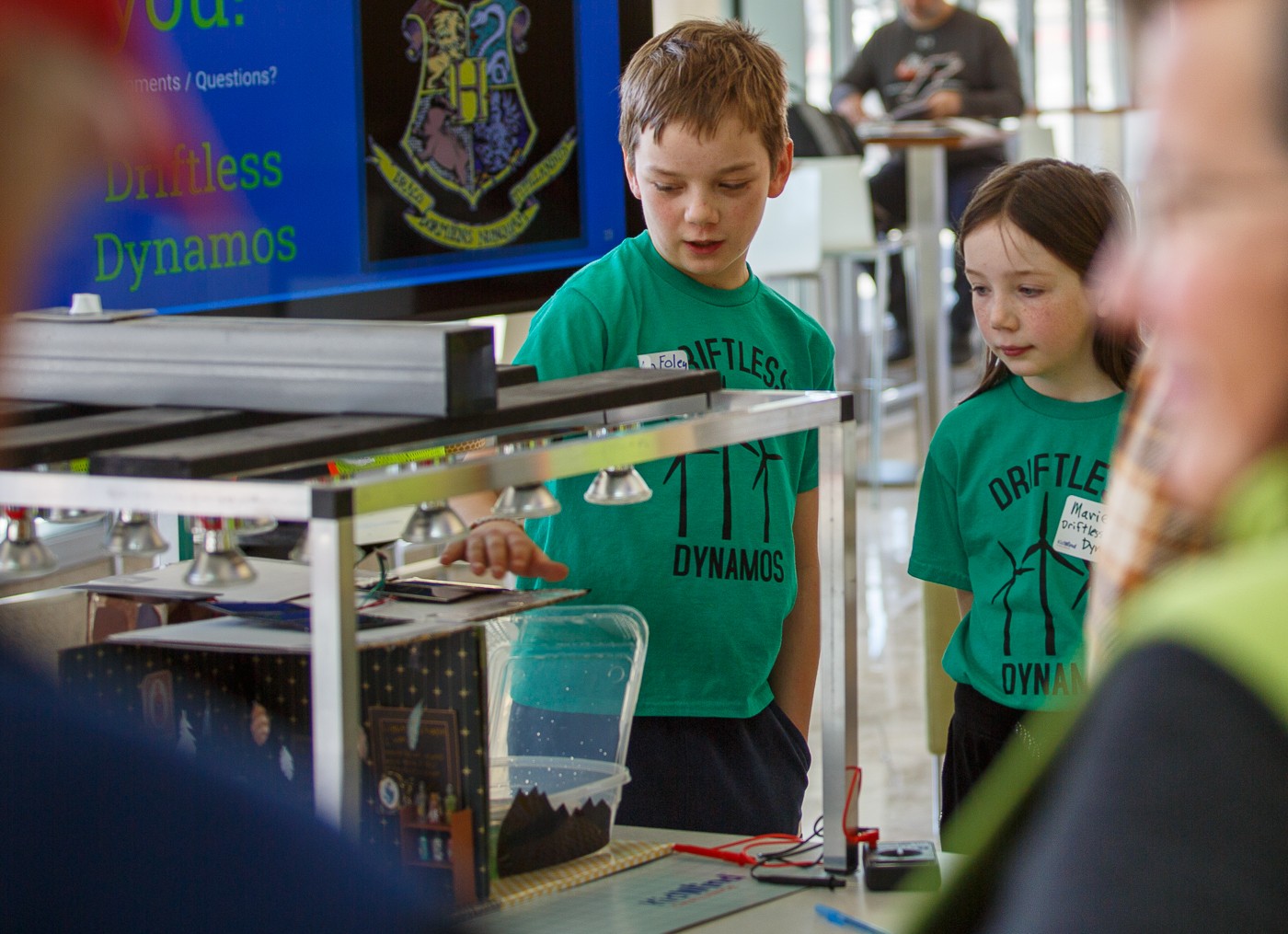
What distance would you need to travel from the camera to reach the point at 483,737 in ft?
4.26

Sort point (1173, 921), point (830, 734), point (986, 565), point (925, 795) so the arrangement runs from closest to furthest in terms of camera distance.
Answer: point (1173, 921)
point (830, 734)
point (986, 565)
point (925, 795)

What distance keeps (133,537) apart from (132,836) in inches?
27.8

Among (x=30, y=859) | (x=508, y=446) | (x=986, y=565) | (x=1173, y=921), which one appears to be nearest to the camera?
(x=1173, y=921)

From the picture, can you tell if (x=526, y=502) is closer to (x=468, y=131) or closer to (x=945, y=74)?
(x=468, y=131)

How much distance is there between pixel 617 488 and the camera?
1.34 meters

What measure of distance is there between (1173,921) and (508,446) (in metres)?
0.86

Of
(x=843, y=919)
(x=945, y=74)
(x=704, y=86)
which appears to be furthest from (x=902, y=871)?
(x=945, y=74)

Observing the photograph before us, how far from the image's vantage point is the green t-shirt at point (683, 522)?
1.89m

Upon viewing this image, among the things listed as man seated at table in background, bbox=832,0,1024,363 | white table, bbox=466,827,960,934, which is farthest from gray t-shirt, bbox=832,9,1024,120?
white table, bbox=466,827,960,934

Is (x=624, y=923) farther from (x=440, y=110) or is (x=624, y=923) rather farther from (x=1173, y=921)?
(x=440, y=110)

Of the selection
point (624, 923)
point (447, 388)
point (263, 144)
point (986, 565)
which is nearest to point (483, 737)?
point (624, 923)

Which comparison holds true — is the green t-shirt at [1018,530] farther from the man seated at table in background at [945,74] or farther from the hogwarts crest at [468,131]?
the man seated at table in background at [945,74]

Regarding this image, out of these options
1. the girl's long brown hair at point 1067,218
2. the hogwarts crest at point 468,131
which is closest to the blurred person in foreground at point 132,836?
the girl's long brown hair at point 1067,218

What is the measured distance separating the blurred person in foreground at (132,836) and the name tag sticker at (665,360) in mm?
1335
